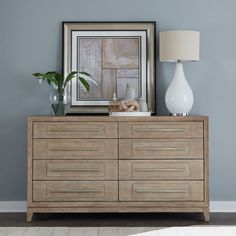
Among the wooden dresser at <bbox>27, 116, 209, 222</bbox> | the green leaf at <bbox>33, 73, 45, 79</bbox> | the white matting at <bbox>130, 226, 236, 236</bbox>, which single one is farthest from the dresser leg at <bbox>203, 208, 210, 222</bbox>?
the green leaf at <bbox>33, 73, 45, 79</bbox>

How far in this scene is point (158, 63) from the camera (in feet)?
14.1

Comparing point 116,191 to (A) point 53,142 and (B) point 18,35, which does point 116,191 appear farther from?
(B) point 18,35

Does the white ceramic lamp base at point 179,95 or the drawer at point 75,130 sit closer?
the drawer at point 75,130

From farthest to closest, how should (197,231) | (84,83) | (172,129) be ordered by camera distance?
(84,83), (172,129), (197,231)

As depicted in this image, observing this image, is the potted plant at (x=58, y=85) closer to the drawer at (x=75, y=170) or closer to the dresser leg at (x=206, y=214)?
the drawer at (x=75, y=170)

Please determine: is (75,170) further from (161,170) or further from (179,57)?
(179,57)

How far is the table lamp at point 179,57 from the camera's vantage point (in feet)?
13.0

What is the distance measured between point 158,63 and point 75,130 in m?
0.95

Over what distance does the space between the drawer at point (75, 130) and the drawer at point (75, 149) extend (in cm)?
4

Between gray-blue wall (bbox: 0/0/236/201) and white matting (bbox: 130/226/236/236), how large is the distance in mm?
651

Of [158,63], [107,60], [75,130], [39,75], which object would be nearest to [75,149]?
[75,130]

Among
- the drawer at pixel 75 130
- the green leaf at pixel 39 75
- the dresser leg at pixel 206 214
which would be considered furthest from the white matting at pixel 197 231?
the green leaf at pixel 39 75

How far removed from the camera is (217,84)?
4.27 metres

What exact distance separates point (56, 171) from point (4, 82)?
0.94 m
